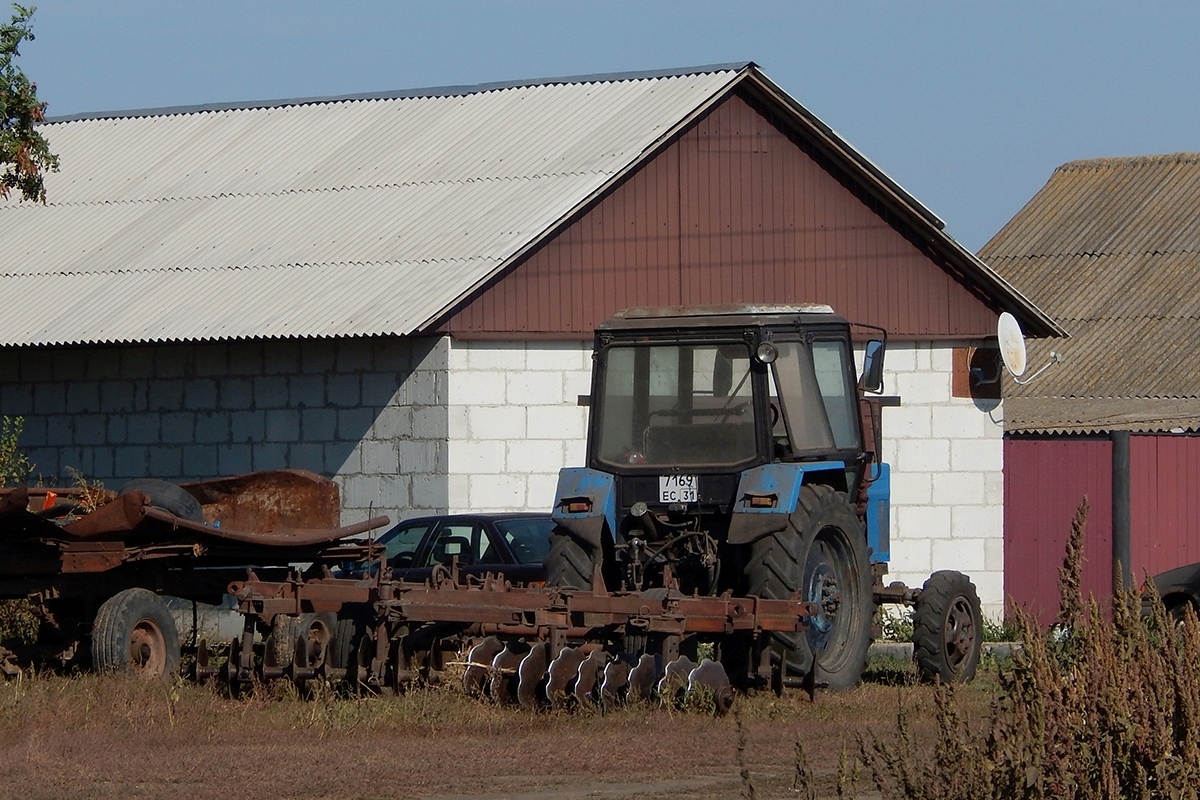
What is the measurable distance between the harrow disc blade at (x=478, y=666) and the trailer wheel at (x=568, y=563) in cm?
87

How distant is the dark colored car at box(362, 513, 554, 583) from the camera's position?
16.0 m

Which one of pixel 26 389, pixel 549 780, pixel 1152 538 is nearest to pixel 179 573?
pixel 549 780

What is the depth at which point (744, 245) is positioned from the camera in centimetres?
2038

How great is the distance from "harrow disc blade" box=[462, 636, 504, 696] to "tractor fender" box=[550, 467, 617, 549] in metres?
1.16

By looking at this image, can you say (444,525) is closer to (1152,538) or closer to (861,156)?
(861,156)

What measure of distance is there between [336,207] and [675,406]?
9.05 m

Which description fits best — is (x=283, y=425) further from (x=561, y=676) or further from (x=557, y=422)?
(x=561, y=676)

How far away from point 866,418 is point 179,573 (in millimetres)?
5185

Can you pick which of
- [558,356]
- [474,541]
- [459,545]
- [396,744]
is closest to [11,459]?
[459,545]

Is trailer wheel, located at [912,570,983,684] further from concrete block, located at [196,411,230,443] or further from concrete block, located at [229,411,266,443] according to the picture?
concrete block, located at [196,411,230,443]

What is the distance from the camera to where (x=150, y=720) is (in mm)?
11133

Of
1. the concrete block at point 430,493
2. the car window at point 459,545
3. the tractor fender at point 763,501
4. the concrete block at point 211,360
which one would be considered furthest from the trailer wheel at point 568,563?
the concrete block at point 211,360

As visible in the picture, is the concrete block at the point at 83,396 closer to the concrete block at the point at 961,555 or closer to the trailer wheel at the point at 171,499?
the trailer wheel at the point at 171,499

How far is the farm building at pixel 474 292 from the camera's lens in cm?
A: 1847
